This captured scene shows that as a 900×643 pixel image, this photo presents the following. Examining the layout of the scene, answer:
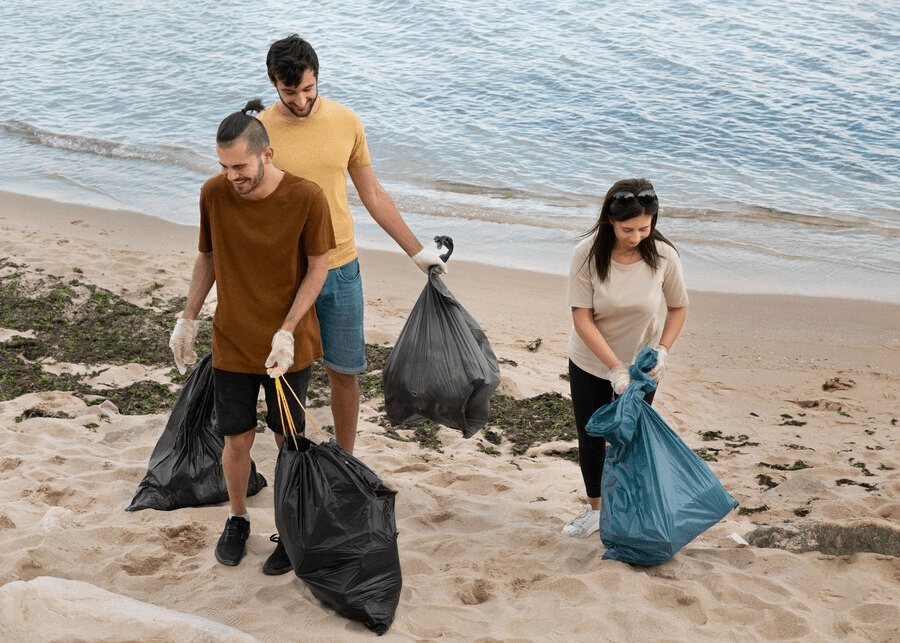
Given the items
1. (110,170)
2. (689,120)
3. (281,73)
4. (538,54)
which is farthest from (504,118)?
(281,73)

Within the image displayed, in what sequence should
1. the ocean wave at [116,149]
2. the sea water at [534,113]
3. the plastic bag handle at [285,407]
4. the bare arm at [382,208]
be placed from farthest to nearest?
the ocean wave at [116,149] → the sea water at [534,113] → the bare arm at [382,208] → the plastic bag handle at [285,407]

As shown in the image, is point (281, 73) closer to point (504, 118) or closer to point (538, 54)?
point (504, 118)

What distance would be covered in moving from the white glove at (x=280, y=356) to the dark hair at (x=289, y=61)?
0.89 meters

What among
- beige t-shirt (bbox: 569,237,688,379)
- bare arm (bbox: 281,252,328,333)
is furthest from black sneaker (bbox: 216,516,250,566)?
beige t-shirt (bbox: 569,237,688,379)

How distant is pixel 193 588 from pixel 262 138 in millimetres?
1567

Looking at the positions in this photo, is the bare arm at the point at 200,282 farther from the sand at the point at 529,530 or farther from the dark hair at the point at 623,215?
the dark hair at the point at 623,215

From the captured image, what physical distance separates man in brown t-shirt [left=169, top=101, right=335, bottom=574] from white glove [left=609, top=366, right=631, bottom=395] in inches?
41.3

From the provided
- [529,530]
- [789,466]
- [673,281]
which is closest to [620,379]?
[673,281]

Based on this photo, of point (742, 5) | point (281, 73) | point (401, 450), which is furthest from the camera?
point (742, 5)

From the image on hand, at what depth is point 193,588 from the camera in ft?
10.2

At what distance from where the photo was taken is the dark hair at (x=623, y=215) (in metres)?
3.04

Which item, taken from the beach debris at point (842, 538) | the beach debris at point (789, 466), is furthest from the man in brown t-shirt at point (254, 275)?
the beach debris at point (789, 466)

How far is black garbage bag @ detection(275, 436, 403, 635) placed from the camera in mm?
2859

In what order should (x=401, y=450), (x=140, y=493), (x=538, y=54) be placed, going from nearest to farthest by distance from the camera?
1. (x=140, y=493)
2. (x=401, y=450)
3. (x=538, y=54)
